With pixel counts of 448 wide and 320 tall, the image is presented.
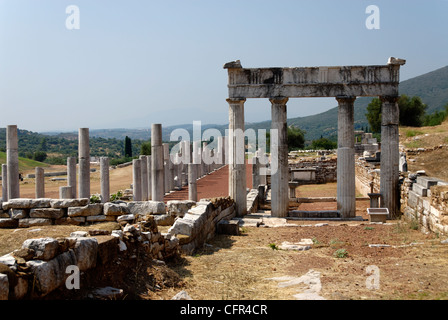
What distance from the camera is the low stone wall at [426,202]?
1262 cm

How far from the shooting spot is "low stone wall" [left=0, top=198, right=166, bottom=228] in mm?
13391

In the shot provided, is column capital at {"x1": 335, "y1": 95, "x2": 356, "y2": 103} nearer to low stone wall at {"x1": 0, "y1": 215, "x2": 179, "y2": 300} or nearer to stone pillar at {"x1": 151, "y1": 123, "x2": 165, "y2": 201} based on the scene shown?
stone pillar at {"x1": 151, "y1": 123, "x2": 165, "y2": 201}

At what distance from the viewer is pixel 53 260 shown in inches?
256

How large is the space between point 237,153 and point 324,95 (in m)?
3.81

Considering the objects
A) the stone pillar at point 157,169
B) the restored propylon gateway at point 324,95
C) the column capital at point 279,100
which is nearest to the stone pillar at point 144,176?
the stone pillar at point 157,169

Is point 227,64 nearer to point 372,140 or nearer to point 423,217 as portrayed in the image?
point 423,217

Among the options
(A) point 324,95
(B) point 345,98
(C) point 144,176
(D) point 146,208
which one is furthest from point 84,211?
(C) point 144,176

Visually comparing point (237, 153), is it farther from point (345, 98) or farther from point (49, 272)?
point (49, 272)

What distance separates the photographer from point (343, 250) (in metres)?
11.6

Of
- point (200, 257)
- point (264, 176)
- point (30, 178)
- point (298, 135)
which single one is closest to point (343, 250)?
point (200, 257)

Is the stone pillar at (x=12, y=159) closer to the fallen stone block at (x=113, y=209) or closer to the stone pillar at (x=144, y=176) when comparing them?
the stone pillar at (x=144, y=176)

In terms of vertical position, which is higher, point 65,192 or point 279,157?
point 279,157

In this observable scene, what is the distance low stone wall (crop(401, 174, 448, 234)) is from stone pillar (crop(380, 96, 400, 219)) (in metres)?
0.33

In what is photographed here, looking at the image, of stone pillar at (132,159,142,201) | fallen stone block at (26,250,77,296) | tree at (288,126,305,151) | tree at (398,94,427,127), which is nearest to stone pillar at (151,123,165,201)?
stone pillar at (132,159,142,201)
